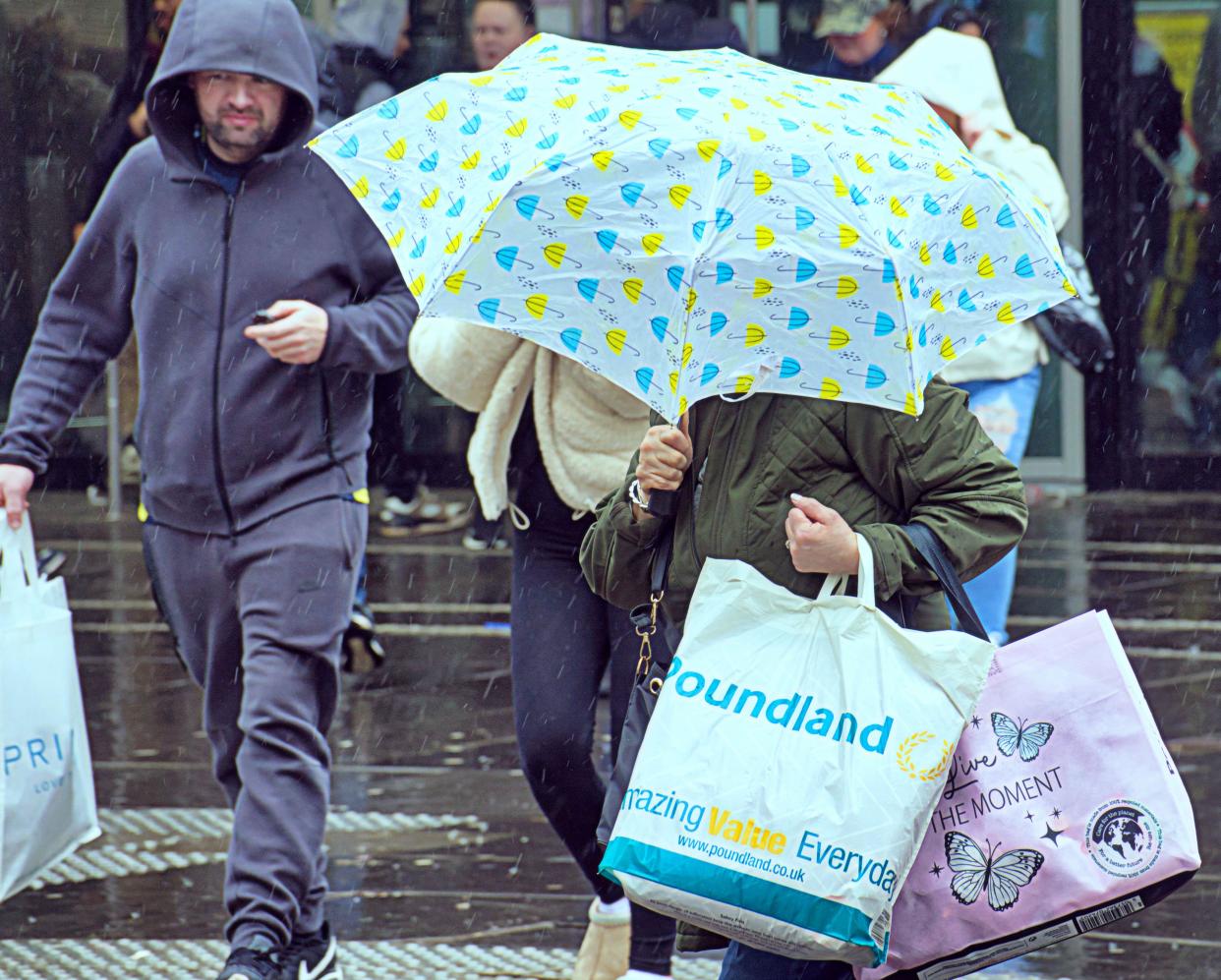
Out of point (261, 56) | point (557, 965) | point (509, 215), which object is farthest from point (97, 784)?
point (509, 215)

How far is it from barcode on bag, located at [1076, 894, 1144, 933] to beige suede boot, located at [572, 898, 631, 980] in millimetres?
1615

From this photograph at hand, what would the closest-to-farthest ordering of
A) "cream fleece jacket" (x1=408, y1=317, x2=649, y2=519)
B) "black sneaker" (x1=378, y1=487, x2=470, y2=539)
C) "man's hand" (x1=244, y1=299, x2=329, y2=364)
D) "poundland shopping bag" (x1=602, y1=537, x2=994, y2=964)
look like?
"poundland shopping bag" (x1=602, y1=537, x2=994, y2=964) → "cream fleece jacket" (x1=408, y1=317, x2=649, y2=519) → "man's hand" (x1=244, y1=299, x2=329, y2=364) → "black sneaker" (x1=378, y1=487, x2=470, y2=539)

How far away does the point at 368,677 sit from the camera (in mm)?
8469

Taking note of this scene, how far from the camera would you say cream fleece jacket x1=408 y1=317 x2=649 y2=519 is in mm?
4648

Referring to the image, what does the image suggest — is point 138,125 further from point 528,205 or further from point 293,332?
point 528,205

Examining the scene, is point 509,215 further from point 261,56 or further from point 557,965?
point 557,965

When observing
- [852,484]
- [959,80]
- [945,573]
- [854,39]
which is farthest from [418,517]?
[945,573]

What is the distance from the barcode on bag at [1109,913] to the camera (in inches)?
133

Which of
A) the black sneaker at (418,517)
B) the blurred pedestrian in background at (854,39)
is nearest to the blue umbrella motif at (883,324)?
the blurred pedestrian in background at (854,39)

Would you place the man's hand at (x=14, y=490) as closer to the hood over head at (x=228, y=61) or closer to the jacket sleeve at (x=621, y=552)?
the hood over head at (x=228, y=61)

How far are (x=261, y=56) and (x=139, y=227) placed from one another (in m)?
0.48

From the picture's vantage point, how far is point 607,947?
191 inches

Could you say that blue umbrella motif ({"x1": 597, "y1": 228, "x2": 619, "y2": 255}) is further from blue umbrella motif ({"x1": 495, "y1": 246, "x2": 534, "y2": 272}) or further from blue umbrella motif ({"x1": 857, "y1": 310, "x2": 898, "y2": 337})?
blue umbrella motif ({"x1": 857, "y1": 310, "x2": 898, "y2": 337})

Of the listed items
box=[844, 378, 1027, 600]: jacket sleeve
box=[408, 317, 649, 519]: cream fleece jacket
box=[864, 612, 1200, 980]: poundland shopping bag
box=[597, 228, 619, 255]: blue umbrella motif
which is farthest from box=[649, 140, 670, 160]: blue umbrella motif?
box=[408, 317, 649, 519]: cream fleece jacket
